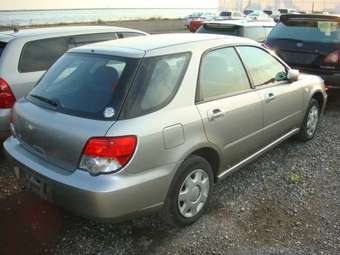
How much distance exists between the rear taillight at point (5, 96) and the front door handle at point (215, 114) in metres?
2.54

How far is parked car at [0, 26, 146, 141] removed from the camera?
4734 mm

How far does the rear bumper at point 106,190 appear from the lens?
2.85 m

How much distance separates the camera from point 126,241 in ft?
11.0

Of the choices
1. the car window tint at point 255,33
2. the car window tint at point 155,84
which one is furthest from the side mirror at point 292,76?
the car window tint at point 255,33

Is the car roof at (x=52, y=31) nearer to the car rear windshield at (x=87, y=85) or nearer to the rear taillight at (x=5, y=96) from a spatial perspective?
the rear taillight at (x=5, y=96)

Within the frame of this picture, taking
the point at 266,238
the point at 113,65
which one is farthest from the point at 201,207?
the point at 113,65

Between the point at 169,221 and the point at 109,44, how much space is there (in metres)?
1.67

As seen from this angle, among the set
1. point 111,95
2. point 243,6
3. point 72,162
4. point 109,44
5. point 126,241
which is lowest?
point 243,6

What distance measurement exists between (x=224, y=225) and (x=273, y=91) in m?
1.64

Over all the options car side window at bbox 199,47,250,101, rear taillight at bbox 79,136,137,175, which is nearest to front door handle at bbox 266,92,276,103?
car side window at bbox 199,47,250,101

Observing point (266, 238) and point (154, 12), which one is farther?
point (154, 12)

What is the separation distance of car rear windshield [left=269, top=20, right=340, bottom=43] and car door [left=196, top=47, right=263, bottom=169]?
3.66 metres

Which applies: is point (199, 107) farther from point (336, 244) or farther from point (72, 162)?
point (336, 244)

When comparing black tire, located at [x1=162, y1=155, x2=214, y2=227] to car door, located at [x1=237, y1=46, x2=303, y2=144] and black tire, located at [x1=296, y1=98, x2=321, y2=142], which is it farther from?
black tire, located at [x1=296, y1=98, x2=321, y2=142]
